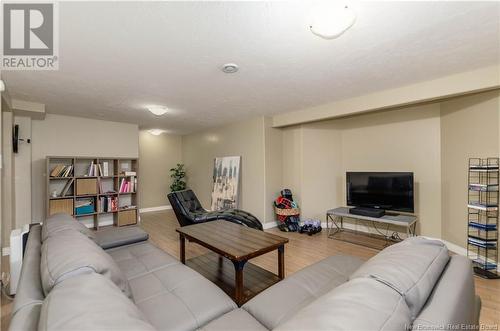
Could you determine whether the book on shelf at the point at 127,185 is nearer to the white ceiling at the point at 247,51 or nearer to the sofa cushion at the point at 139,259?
the white ceiling at the point at 247,51

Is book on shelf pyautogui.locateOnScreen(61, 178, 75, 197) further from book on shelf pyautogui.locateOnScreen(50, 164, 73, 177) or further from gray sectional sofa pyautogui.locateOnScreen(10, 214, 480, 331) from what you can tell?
gray sectional sofa pyautogui.locateOnScreen(10, 214, 480, 331)

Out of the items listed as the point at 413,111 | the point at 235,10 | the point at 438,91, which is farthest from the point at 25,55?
the point at 413,111

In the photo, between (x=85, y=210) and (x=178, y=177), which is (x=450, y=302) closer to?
(x=85, y=210)

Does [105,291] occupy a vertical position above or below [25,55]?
below

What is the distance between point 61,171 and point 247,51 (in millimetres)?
4181

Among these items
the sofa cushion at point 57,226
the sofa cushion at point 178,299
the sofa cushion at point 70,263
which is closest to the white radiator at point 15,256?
the sofa cushion at point 57,226

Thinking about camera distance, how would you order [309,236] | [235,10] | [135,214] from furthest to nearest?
[135,214], [309,236], [235,10]

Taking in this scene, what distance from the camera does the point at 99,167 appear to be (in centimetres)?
457

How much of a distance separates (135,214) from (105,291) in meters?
4.54

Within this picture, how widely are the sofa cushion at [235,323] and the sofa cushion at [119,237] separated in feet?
4.85

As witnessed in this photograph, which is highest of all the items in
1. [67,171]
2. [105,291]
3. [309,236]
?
[67,171]

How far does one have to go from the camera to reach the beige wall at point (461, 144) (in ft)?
9.00

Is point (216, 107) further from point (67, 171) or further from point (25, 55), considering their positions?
point (67, 171)

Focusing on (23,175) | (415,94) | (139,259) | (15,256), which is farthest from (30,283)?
(23,175)
